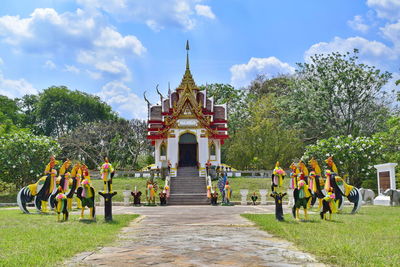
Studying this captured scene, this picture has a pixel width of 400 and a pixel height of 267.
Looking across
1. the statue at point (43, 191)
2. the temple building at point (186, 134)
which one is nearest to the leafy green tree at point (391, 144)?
the temple building at point (186, 134)

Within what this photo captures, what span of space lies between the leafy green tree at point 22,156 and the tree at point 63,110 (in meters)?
24.1

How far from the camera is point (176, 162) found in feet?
95.0

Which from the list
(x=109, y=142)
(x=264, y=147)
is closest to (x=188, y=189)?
(x=264, y=147)

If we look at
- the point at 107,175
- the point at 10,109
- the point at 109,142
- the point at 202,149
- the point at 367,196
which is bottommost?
the point at 367,196

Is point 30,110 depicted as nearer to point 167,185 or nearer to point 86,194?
point 167,185

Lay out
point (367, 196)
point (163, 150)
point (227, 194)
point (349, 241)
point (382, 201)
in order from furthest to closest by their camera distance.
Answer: point (163, 150), point (227, 194), point (367, 196), point (382, 201), point (349, 241)

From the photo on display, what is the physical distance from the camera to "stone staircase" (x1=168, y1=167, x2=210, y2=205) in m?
22.1

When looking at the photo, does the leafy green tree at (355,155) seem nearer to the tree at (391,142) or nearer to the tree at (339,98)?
the tree at (391,142)

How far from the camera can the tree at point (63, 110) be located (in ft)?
162

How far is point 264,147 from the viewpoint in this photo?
33.3 metres

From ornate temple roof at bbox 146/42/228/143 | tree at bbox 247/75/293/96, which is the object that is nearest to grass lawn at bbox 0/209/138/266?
ornate temple roof at bbox 146/42/228/143

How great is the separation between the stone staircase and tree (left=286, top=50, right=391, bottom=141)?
41.8 feet

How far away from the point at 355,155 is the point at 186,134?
39.1 feet

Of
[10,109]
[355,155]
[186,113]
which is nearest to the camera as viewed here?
[355,155]
